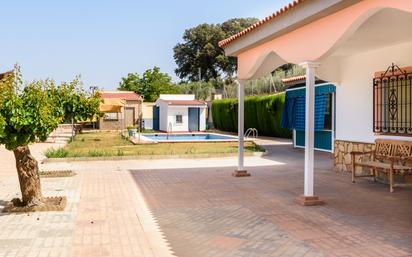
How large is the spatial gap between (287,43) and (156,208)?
4140 mm

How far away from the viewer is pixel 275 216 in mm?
7316

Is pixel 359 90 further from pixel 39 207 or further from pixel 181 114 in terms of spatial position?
pixel 181 114

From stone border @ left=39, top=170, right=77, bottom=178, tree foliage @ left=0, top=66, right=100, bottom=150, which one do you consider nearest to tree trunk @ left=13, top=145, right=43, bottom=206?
tree foliage @ left=0, top=66, right=100, bottom=150

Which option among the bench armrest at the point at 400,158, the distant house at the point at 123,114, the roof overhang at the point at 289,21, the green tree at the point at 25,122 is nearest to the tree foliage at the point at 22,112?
the green tree at the point at 25,122

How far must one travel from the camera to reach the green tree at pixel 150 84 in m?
58.5

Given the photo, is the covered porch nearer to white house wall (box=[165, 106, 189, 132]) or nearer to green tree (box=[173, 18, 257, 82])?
white house wall (box=[165, 106, 189, 132])

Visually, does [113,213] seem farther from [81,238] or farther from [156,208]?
[81,238]

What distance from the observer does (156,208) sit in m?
8.00

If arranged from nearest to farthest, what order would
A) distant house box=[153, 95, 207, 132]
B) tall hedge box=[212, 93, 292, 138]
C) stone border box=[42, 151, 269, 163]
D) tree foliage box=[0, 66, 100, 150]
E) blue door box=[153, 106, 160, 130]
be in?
1. tree foliage box=[0, 66, 100, 150]
2. stone border box=[42, 151, 269, 163]
3. tall hedge box=[212, 93, 292, 138]
4. distant house box=[153, 95, 207, 132]
5. blue door box=[153, 106, 160, 130]

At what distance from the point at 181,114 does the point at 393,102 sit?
88.7ft

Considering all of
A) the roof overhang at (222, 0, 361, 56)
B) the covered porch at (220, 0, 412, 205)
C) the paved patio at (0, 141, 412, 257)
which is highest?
the roof overhang at (222, 0, 361, 56)

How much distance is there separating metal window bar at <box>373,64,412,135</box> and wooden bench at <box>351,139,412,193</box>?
0.31 meters

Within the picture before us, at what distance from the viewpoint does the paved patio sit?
18.5ft

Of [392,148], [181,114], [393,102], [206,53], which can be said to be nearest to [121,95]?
[181,114]
